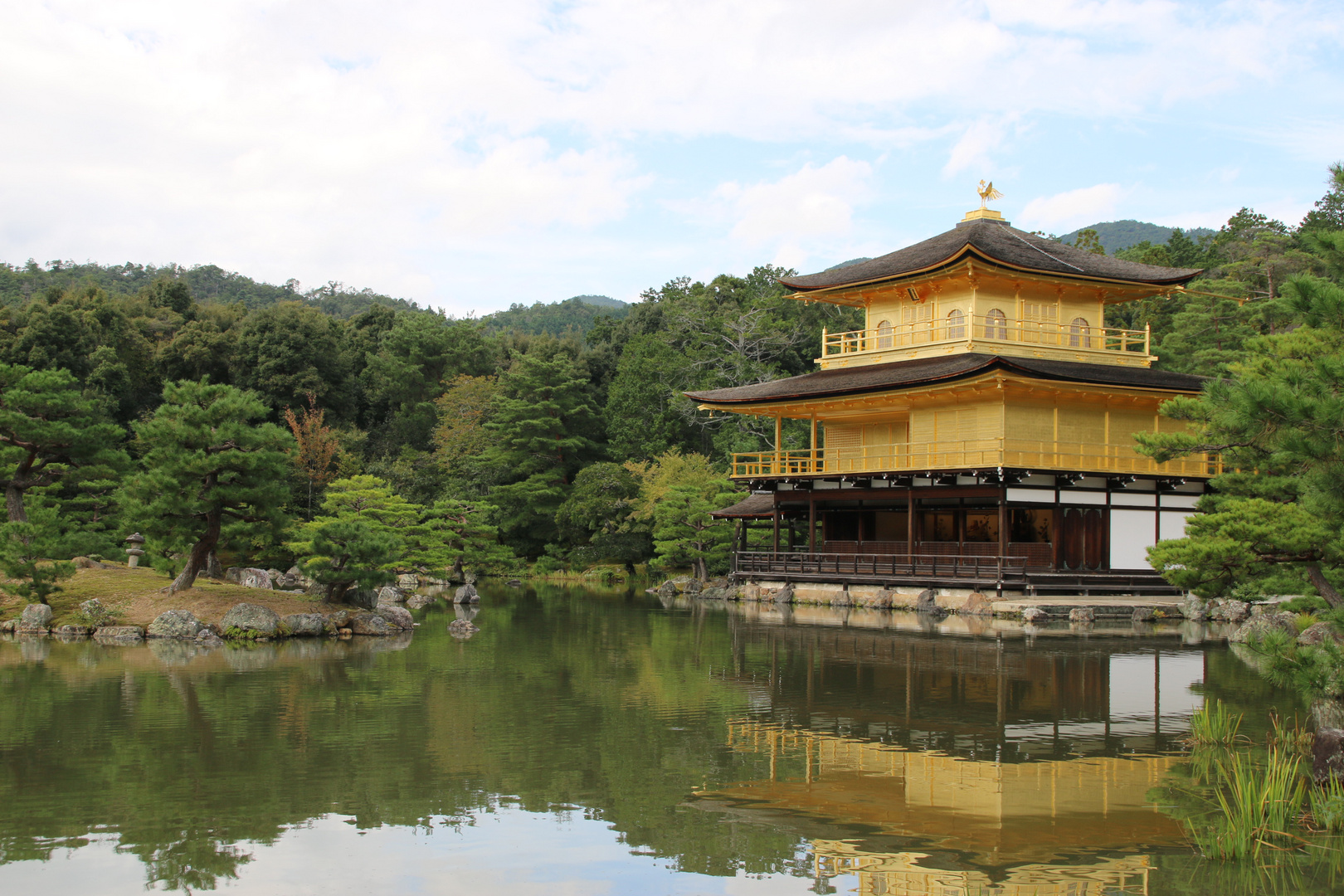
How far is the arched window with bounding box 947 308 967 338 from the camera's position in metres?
30.3

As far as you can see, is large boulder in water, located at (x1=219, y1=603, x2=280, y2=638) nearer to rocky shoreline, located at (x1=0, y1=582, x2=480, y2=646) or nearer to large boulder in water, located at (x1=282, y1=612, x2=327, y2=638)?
rocky shoreline, located at (x1=0, y1=582, x2=480, y2=646)

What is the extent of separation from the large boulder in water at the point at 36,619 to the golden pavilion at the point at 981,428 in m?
17.9

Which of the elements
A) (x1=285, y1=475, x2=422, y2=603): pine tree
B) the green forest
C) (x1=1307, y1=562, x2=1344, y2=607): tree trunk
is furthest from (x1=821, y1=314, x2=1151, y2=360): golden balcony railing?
(x1=1307, y1=562, x2=1344, y2=607): tree trunk

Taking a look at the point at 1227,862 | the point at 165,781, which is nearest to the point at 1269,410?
the point at 1227,862

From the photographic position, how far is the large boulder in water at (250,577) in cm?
2484

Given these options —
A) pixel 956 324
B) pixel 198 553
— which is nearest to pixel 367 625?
pixel 198 553

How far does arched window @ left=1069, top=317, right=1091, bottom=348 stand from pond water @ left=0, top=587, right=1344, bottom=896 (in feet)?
51.7

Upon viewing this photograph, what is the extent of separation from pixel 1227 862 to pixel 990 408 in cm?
2160

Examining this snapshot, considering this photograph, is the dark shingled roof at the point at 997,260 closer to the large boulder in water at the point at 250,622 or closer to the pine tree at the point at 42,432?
the large boulder in water at the point at 250,622

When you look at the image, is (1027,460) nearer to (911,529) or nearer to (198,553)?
(911,529)

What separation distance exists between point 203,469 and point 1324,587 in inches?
672

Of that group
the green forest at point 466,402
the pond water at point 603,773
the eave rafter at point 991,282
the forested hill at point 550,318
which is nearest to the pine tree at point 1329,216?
the green forest at point 466,402

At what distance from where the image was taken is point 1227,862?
691 cm

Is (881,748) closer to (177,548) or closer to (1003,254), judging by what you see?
(177,548)
